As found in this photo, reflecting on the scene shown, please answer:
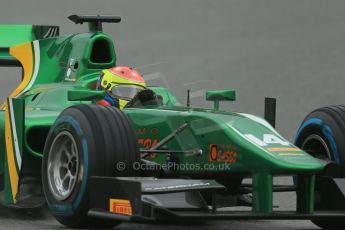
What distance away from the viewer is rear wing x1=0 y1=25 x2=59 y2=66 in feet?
34.4

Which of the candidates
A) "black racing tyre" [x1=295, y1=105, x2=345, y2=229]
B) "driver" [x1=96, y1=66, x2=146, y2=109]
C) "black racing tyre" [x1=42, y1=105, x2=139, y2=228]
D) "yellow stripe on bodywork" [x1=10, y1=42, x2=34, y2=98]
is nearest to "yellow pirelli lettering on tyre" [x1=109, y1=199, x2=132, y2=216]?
"black racing tyre" [x1=42, y1=105, x2=139, y2=228]

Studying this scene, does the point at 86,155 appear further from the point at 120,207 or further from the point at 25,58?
the point at 25,58

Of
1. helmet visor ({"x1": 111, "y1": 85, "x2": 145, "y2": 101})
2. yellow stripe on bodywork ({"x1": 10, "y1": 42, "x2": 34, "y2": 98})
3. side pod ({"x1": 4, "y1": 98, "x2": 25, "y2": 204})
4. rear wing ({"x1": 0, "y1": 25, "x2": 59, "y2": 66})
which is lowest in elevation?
side pod ({"x1": 4, "y1": 98, "x2": 25, "y2": 204})

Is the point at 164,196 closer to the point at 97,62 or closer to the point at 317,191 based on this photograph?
the point at 317,191

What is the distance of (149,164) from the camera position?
6.65 metres

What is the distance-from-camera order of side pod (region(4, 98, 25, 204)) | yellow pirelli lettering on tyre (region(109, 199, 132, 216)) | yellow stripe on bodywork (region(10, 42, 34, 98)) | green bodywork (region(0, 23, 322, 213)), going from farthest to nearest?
yellow stripe on bodywork (region(10, 42, 34, 98)), side pod (region(4, 98, 25, 204)), green bodywork (region(0, 23, 322, 213)), yellow pirelli lettering on tyre (region(109, 199, 132, 216))

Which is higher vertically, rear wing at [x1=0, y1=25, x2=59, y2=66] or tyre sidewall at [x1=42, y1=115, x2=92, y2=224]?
rear wing at [x1=0, y1=25, x2=59, y2=66]

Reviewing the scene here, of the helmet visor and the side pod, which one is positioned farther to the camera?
the helmet visor

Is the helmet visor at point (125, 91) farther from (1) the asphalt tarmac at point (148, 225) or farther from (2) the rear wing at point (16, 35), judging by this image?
(2) the rear wing at point (16, 35)

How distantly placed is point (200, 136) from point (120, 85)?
62.1 inches

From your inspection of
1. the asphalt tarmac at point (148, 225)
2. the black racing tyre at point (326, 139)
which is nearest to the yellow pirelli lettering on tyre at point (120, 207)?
the asphalt tarmac at point (148, 225)

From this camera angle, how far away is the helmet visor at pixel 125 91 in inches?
321

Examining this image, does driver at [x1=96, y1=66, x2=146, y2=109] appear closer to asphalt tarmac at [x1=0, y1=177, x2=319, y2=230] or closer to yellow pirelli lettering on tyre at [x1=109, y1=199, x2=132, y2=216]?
Answer: asphalt tarmac at [x1=0, y1=177, x2=319, y2=230]

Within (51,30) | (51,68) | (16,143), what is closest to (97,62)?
(51,68)
